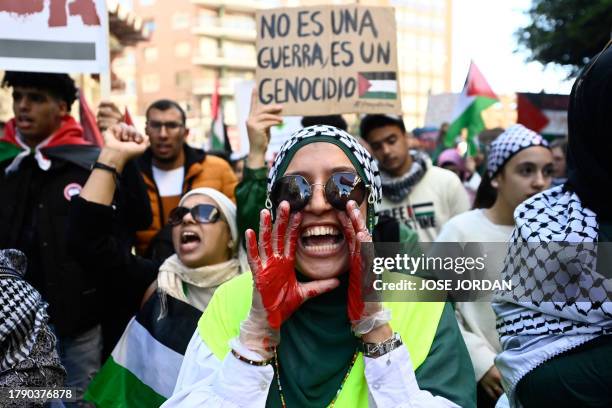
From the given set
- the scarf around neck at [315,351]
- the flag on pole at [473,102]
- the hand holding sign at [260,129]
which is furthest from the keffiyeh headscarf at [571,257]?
the flag on pole at [473,102]

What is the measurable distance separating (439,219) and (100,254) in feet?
7.41

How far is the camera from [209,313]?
7.19 ft

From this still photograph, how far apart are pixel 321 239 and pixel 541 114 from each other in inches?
259

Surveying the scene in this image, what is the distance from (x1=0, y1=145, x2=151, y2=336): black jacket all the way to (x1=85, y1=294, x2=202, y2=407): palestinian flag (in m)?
0.65

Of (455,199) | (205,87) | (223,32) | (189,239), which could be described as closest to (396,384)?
(189,239)

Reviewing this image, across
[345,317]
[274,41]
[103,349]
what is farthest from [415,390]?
[274,41]

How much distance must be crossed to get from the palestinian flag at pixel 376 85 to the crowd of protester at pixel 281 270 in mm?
423

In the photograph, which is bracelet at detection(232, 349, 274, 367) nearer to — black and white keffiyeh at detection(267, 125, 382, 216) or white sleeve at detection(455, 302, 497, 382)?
black and white keffiyeh at detection(267, 125, 382, 216)

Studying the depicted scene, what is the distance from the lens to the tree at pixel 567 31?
57.2 ft

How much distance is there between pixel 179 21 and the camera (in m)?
79.5

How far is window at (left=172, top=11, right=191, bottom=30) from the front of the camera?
7950 centimetres

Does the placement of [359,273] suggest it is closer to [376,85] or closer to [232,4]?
[376,85]

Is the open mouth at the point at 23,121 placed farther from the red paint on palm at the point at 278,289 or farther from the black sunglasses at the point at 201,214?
the red paint on palm at the point at 278,289

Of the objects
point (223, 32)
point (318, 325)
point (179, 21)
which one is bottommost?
point (318, 325)
